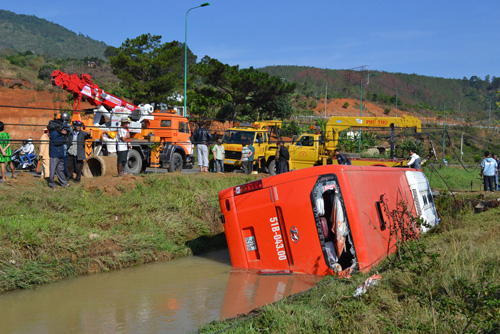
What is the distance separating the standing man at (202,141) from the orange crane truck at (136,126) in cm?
43

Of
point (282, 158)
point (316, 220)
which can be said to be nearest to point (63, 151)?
point (316, 220)

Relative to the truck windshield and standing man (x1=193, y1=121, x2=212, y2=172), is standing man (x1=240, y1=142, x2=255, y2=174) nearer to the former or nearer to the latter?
standing man (x1=193, y1=121, x2=212, y2=172)

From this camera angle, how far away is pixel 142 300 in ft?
26.9

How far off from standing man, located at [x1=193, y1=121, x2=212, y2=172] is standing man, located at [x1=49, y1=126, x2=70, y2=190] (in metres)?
6.91

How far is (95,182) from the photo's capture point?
41.7 ft

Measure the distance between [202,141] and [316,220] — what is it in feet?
34.9

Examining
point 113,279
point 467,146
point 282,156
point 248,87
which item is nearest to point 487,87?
point 467,146

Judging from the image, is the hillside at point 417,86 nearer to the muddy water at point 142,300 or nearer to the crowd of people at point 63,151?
the crowd of people at point 63,151

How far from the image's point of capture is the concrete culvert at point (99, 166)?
14.4 m

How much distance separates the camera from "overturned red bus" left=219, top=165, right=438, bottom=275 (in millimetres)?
8188

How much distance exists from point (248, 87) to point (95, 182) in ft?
124

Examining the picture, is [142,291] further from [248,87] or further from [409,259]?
[248,87]

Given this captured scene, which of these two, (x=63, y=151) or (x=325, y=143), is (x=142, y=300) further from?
(x=325, y=143)

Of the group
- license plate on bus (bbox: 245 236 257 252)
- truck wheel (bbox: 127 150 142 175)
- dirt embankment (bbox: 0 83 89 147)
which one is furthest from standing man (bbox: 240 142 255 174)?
dirt embankment (bbox: 0 83 89 147)
